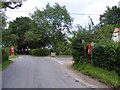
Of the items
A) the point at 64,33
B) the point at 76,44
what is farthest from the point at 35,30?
the point at 76,44

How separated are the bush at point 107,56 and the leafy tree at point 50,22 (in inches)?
1176

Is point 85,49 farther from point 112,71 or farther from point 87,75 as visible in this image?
point 112,71

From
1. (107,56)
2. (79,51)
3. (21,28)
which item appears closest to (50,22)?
(21,28)

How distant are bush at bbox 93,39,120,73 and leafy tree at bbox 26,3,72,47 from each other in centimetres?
2986

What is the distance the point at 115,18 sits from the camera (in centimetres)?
3922

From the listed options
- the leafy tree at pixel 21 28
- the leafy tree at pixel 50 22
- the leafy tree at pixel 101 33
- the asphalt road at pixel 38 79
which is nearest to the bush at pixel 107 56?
the leafy tree at pixel 101 33

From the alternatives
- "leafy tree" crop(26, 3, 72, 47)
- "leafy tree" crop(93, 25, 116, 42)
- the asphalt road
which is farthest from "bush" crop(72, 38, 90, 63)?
"leafy tree" crop(26, 3, 72, 47)

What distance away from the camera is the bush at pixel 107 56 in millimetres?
9133

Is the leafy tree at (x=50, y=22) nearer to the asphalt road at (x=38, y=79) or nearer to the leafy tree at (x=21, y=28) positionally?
the leafy tree at (x=21, y=28)

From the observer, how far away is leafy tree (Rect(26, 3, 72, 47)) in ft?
135

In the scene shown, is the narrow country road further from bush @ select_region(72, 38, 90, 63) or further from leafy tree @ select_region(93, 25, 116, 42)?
leafy tree @ select_region(93, 25, 116, 42)

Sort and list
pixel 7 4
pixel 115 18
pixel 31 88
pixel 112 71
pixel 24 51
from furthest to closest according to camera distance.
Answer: pixel 24 51, pixel 115 18, pixel 7 4, pixel 112 71, pixel 31 88

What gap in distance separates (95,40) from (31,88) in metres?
7.69

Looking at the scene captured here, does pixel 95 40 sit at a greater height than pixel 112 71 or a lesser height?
greater
